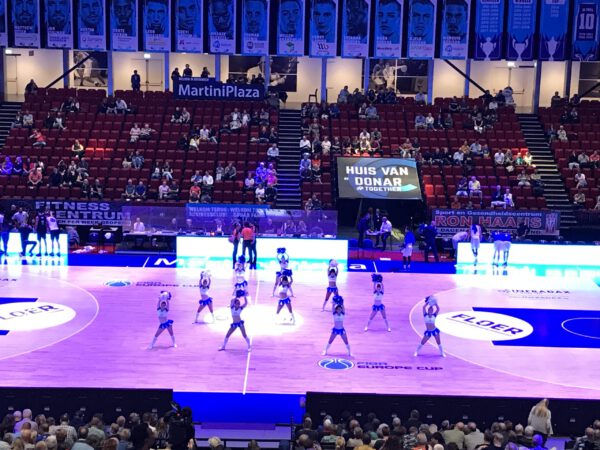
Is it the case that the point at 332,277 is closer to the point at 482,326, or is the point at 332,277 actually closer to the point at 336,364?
the point at 336,364

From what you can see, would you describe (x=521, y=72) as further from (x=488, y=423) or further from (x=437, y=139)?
(x=488, y=423)

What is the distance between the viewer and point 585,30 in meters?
37.8

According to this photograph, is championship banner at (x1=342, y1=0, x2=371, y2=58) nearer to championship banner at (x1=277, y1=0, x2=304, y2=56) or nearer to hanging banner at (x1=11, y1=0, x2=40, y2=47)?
championship banner at (x1=277, y1=0, x2=304, y2=56)

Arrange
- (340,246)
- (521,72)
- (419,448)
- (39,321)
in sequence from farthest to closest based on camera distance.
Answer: (521,72), (340,246), (39,321), (419,448)

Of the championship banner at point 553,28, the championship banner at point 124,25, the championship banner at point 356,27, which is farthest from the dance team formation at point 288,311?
the championship banner at point 553,28

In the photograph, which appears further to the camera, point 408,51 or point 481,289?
point 408,51

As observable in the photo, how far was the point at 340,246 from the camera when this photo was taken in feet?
95.1

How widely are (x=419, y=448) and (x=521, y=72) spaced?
120 ft

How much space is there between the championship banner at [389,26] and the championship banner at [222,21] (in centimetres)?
641

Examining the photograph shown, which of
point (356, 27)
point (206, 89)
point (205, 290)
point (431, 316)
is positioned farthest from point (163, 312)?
point (356, 27)

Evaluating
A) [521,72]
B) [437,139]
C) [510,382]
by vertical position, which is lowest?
[510,382]

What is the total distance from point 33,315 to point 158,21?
64.3 ft

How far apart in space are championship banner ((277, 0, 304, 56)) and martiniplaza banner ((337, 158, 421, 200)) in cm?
629

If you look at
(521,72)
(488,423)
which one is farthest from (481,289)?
(521,72)
